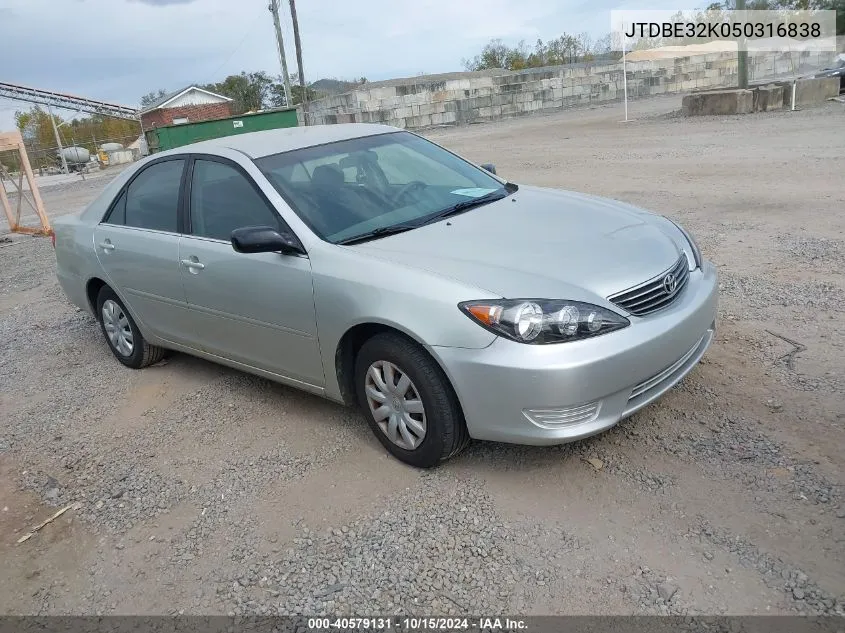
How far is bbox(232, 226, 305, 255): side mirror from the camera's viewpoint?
11.8 ft

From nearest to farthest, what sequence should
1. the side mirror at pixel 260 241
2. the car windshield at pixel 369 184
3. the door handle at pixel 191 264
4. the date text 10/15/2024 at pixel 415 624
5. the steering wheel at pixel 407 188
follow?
the date text 10/15/2024 at pixel 415 624 → the side mirror at pixel 260 241 → the car windshield at pixel 369 184 → the steering wheel at pixel 407 188 → the door handle at pixel 191 264

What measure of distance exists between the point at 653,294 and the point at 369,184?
1.77m

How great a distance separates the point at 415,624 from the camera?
2.55 metres

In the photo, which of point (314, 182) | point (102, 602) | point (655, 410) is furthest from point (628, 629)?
point (314, 182)

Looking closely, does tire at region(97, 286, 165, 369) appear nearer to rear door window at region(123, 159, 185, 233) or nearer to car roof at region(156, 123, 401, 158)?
rear door window at region(123, 159, 185, 233)

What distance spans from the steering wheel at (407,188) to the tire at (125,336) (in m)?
2.30

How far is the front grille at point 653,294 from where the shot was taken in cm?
311

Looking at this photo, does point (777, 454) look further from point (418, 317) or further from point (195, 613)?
point (195, 613)

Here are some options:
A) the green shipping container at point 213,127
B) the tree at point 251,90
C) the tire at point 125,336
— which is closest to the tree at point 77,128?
the tree at point 251,90

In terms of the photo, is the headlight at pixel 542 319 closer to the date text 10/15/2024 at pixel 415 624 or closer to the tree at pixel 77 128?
the date text 10/15/2024 at pixel 415 624

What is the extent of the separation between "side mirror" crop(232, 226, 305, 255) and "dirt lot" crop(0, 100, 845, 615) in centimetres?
109

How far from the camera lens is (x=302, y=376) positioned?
3.88 meters

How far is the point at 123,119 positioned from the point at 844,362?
2230 inches

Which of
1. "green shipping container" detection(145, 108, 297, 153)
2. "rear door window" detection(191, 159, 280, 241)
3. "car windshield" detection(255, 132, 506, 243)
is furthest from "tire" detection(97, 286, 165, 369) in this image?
"green shipping container" detection(145, 108, 297, 153)
